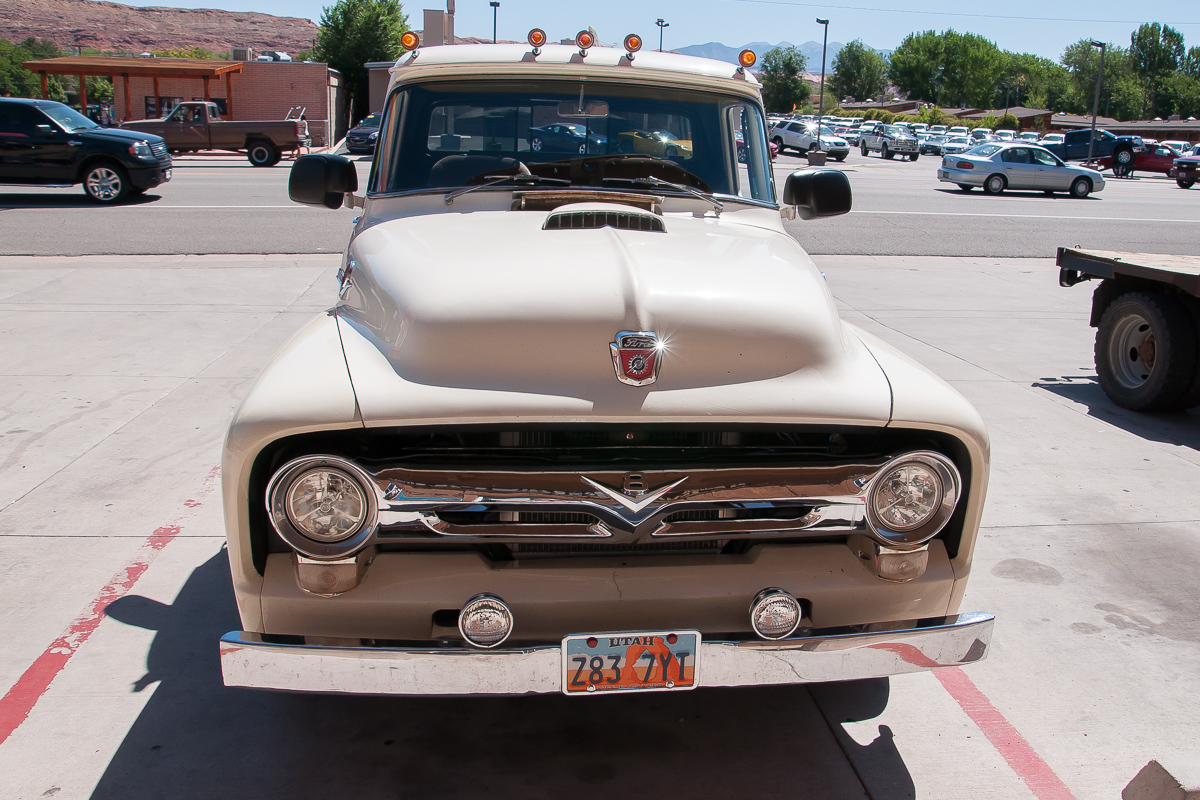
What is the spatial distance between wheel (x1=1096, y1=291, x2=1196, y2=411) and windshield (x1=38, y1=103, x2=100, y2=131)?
16475 mm

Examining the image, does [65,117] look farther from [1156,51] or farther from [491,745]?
[1156,51]

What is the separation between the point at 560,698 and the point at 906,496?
1.41 m

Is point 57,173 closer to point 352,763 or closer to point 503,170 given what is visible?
point 503,170

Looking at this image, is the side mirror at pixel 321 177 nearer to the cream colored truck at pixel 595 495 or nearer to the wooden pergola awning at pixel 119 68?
the cream colored truck at pixel 595 495

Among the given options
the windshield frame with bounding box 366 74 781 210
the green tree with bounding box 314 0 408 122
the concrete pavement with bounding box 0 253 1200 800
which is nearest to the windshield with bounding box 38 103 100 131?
the concrete pavement with bounding box 0 253 1200 800

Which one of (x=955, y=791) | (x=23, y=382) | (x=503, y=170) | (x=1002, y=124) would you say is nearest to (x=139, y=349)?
(x=23, y=382)

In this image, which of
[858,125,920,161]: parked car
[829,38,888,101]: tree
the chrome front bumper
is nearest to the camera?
the chrome front bumper

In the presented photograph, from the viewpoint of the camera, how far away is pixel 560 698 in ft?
10.9

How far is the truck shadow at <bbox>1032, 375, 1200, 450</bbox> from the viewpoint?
6.39 meters

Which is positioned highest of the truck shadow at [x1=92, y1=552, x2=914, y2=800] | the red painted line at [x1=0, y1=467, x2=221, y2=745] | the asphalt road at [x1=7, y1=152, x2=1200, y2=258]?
the asphalt road at [x1=7, y1=152, x2=1200, y2=258]

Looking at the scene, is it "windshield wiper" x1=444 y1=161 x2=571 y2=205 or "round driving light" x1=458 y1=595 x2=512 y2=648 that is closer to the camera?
"round driving light" x1=458 y1=595 x2=512 y2=648

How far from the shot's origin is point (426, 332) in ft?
8.48

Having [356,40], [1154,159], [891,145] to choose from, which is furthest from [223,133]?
[1154,159]

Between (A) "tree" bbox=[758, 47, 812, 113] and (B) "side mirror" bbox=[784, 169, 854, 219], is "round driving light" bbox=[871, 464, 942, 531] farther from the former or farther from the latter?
(A) "tree" bbox=[758, 47, 812, 113]
